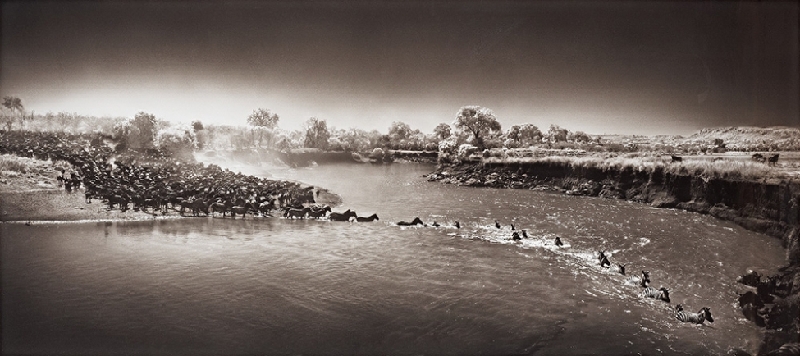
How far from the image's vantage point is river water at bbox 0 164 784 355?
29.8 ft

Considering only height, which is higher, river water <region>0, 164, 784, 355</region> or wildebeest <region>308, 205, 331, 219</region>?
wildebeest <region>308, 205, 331, 219</region>

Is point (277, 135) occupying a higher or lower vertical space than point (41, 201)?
A: higher

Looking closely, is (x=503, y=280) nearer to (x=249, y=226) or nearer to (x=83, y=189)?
(x=249, y=226)

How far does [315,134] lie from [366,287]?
75.6m

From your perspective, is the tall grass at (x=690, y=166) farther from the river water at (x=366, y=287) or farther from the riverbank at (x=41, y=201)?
the riverbank at (x=41, y=201)

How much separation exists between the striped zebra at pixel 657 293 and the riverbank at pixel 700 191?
182 centimetres

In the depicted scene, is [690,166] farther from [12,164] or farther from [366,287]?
[12,164]

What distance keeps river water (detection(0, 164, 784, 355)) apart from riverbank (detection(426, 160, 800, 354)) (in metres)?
0.78

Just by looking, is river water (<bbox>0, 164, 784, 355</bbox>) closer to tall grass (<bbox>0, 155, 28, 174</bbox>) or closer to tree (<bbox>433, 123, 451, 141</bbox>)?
tall grass (<bbox>0, 155, 28, 174</bbox>)

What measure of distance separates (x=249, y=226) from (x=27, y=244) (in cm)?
859

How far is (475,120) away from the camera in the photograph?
5541cm

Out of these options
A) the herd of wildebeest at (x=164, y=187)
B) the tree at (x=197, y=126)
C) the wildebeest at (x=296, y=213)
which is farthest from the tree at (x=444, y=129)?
the wildebeest at (x=296, y=213)

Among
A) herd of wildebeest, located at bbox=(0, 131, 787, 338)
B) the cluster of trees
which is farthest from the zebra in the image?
the cluster of trees

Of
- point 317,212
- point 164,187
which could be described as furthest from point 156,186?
point 317,212
